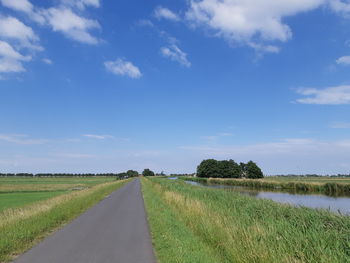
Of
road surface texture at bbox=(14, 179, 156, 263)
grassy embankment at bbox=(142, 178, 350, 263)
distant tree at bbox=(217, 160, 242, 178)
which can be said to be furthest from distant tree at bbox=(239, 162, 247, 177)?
grassy embankment at bbox=(142, 178, 350, 263)

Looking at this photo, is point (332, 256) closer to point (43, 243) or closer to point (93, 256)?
point (93, 256)

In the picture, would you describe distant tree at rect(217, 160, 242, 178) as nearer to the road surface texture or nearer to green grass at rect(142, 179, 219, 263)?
the road surface texture

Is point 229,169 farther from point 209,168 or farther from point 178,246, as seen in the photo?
point 178,246

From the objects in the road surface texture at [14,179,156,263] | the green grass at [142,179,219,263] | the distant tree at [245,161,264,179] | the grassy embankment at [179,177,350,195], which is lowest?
the road surface texture at [14,179,156,263]

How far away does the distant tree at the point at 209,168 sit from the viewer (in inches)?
5394

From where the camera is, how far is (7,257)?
8562mm

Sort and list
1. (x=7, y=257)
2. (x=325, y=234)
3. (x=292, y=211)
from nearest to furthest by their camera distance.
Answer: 1. (x=325, y=234)
2. (x=7, y=257)
3. (x=292, y=211)

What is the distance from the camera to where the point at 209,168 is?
142 metres

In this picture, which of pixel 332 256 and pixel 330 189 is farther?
pixel 330 189

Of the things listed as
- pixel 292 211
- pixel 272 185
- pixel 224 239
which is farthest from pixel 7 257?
pixel 272 185

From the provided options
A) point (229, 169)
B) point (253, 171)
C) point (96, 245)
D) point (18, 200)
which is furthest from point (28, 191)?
point (229, 169)

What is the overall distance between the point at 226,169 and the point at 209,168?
413 inches

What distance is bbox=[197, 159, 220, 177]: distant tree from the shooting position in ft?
449

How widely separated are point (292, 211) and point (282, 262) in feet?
19.2
